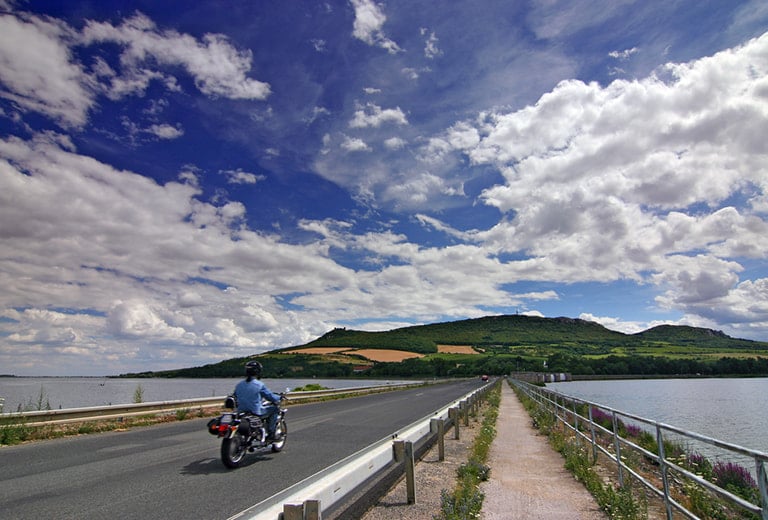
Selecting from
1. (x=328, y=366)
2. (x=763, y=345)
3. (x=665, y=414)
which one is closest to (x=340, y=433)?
(x=665, y=414)

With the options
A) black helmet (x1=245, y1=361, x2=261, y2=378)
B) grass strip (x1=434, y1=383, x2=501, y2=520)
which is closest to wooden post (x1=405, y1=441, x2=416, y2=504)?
grass strip (x1=434, y1=383, x2=501, y2=520)

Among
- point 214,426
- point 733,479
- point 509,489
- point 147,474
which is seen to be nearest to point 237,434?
point 214,426

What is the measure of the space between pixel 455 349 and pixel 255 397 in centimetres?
15172

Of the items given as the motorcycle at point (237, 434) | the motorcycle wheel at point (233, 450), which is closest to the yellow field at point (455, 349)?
the motorcycle at point (237, 434)

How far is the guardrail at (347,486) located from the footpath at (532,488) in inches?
53.1

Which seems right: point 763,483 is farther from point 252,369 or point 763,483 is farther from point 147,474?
point 147,474

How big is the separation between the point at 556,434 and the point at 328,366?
368 feet

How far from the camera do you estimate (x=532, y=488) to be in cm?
788

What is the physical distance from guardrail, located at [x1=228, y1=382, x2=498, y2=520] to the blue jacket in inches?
103

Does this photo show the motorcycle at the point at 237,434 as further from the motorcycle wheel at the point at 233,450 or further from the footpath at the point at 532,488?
the footpath at the point at 532,488

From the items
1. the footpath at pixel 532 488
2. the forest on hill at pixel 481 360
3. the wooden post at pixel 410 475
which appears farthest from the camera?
the forest on hill at pixel 481 360

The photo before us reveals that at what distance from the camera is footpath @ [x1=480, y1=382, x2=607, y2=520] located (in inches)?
254

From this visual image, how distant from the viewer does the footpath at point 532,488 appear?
646cm

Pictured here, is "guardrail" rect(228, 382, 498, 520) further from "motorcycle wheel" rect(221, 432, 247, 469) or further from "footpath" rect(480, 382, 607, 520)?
"motorcycle wheel" rect(221, 432, 247, 469)
